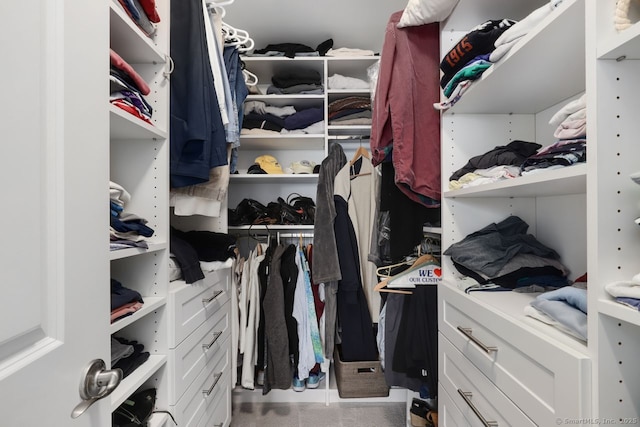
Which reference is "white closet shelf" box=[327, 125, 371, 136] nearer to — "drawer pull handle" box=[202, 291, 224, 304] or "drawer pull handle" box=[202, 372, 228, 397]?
"drawer pull handle" box=[202, 291, 224, 304]

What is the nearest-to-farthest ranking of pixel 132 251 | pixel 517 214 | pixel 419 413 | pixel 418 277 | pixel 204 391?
1. pixel 132 251
2. pixel 517 214
3. pixel 204 391
4. pixel 418 277
5. pixel 419 413

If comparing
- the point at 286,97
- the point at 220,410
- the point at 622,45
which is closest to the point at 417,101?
the point at 622,45

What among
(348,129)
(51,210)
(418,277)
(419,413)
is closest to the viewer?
(51,210)

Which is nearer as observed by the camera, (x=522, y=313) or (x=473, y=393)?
(x=522, y=313)

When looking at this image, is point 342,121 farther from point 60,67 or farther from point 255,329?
point 60,67

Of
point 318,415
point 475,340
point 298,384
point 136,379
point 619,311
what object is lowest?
point 318,415

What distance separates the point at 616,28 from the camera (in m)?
0.48

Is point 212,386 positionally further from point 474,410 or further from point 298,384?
point 474,410

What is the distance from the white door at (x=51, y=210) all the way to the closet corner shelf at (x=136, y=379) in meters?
0.22

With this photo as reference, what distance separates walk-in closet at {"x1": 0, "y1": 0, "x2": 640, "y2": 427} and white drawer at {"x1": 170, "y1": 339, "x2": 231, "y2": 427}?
0.02 meters

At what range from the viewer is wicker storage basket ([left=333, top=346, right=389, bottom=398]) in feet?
5.75

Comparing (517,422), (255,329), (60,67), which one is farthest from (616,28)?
(255,329)

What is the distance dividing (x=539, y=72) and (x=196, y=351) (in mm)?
1442

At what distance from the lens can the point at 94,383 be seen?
0.48 metres
